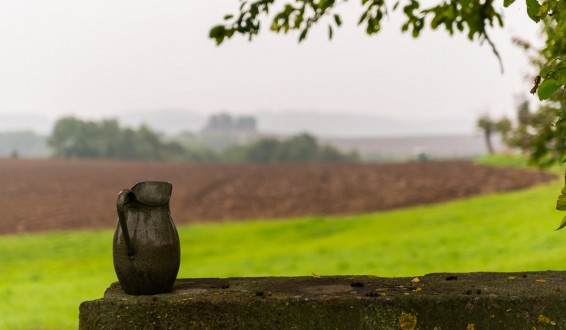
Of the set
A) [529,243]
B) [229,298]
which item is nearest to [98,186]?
[529,243]

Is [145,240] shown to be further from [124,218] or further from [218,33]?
[218,33]

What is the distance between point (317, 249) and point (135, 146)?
49.9 m

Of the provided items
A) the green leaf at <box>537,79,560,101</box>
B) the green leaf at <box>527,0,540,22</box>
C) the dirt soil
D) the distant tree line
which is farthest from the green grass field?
the distant tree line

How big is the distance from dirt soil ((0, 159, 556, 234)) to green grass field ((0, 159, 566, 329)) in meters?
1.94

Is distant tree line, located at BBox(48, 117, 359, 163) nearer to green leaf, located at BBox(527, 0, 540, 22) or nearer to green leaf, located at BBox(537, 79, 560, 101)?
green leaf, located at BBox(527, 0, 540, 22)

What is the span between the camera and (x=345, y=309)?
15.6 feet

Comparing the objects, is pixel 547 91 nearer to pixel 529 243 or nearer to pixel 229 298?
pixel 229 298

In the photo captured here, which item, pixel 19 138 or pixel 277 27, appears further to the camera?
pixel 19 138

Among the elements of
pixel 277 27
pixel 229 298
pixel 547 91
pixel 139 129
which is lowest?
pixel 229 298

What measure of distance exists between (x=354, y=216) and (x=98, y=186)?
45.6 feet

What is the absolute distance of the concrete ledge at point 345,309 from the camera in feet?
15.6

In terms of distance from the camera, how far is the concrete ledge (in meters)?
4.74

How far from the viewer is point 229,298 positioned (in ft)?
16.1

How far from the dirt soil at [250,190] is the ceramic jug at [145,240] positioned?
1799cm
